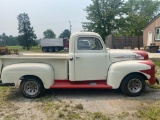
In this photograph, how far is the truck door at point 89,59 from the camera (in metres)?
6.13

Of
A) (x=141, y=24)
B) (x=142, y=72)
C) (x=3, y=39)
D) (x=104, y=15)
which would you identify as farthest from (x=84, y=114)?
(x=3, y=39)

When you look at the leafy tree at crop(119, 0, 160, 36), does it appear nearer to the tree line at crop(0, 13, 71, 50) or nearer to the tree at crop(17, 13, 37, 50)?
the tree line at crop(0, 13, 71, 50)

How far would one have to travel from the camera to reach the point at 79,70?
6.16 metres

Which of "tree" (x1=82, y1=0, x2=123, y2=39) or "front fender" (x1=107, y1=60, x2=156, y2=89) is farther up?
"tree" (x1=82, y1=0, x2=123, y2=39)

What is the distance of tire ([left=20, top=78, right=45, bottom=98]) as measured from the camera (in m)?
A: 6.06

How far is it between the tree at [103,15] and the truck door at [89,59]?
30.3m

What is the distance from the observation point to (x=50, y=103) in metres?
5.59

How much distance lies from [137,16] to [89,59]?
4361cm

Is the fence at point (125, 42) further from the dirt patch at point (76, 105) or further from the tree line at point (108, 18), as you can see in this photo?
the dirt patch at point (76, 105)

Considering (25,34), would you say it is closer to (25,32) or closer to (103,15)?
(25,32)

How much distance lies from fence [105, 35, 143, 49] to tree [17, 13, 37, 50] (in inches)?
1644

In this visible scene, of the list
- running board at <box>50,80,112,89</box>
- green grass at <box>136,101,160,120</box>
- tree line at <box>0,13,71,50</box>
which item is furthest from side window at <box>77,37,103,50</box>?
tree line at <box>0,13,71,50</box>

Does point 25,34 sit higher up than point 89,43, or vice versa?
point 25,34

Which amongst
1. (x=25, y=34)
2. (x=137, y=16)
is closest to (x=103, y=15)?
(x=137, y=16)
